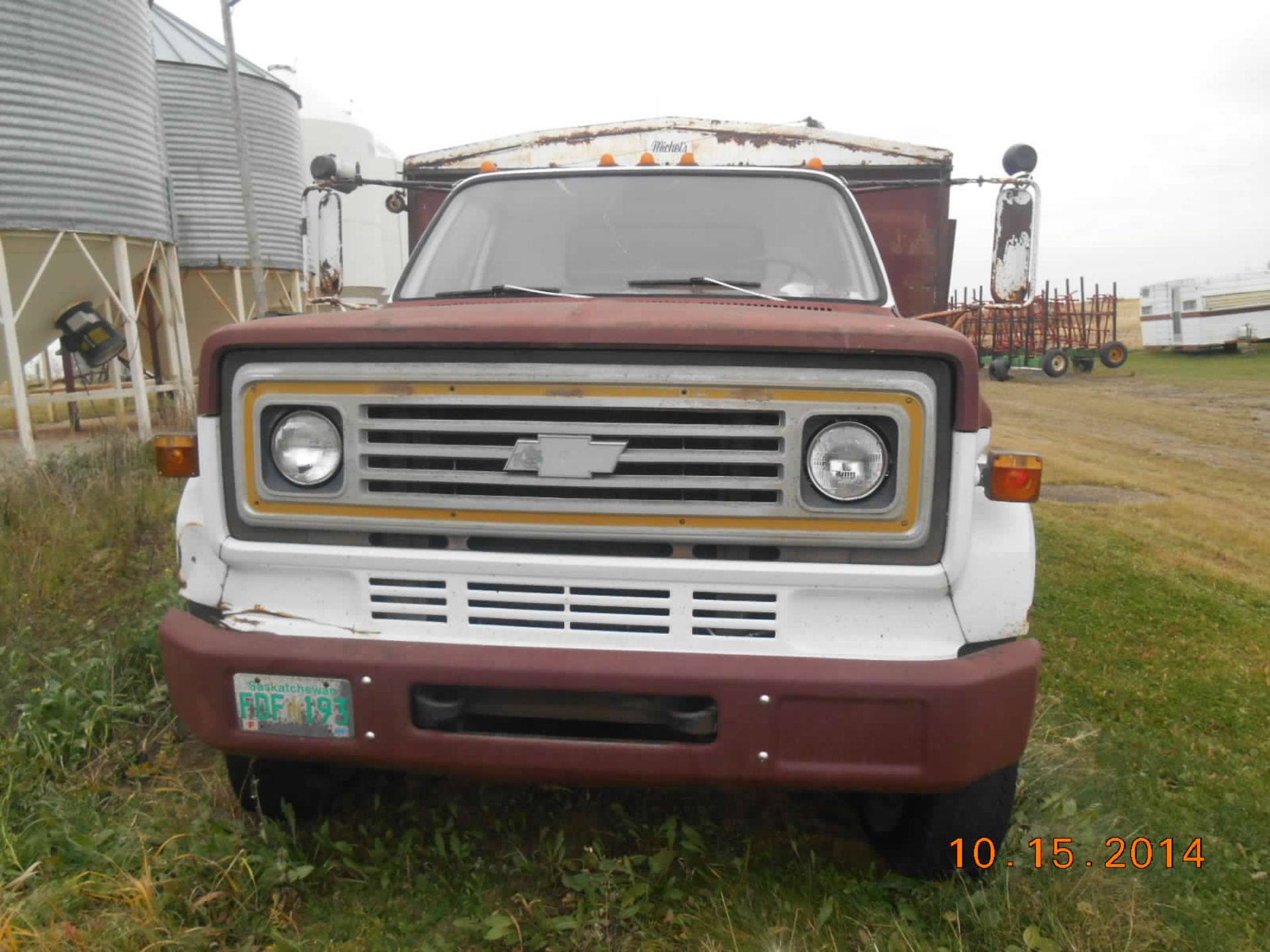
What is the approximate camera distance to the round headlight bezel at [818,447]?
201 centimetres

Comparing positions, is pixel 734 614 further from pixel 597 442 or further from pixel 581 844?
pixel 581 844

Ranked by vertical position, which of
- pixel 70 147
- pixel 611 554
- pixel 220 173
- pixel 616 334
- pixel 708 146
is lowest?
pixel 611 554

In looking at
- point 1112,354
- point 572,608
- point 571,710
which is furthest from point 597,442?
point 1112,354

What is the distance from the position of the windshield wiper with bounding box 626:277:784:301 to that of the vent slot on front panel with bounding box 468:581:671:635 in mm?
1306

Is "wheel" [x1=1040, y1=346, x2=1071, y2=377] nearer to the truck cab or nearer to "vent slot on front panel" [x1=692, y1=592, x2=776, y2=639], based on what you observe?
the truck cab

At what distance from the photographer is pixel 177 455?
229cm

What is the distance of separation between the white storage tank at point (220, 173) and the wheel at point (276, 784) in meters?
11.8

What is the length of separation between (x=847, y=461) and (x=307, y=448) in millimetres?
1229

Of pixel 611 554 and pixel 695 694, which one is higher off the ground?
pixel 611 554

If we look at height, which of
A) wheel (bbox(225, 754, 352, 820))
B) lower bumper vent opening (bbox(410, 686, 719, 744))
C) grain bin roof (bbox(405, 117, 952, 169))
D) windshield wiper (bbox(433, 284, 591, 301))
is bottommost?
wheel (bbox(225, 754, 352, 820))

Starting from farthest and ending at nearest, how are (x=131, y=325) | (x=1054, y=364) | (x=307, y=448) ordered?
(x=1054, y=364) < (x=131, y=325) < (x=307, y=448)

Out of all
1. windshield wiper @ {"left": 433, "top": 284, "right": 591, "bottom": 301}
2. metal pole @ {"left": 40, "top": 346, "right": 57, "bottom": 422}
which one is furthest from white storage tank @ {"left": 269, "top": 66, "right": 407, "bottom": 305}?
windshield wiper @ {"left": 433, "top": 284, "right": 591, "bottom": 301}

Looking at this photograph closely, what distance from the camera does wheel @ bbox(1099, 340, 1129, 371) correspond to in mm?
26359

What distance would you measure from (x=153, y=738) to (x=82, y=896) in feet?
3.06
